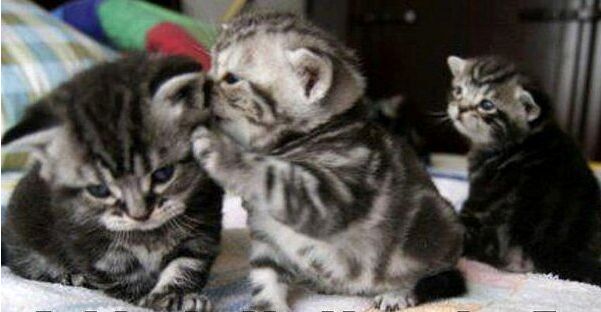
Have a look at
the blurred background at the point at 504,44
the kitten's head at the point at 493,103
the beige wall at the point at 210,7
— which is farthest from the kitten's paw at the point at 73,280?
the blurred background at the point at 504,44

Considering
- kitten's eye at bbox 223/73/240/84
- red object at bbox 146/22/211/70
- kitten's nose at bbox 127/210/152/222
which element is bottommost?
kitten's nose at bbox 127/210/152/222

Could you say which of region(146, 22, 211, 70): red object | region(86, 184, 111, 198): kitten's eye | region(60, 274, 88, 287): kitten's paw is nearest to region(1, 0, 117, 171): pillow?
region(146, 22, 211, 70): red object

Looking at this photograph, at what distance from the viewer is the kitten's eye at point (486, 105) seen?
127cm

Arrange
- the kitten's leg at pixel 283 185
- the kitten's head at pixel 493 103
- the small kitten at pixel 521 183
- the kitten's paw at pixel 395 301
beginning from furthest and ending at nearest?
the kitten's head at pixel 493 103
the small kitten at pixel 521 183
the kitten's paw at pixel 395 301
the kitten's leg at pixel 283 185

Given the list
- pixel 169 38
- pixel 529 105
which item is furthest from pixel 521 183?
pixel 169 38

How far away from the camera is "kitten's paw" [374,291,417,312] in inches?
35.7

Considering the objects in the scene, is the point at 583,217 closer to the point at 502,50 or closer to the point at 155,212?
the point at 155,212

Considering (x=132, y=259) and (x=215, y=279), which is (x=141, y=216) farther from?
(x=215, y=279)

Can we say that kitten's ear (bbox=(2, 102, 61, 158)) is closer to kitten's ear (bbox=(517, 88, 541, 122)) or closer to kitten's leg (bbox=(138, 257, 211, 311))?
kitten's leg (bbox=(138, 257, 211, 311))

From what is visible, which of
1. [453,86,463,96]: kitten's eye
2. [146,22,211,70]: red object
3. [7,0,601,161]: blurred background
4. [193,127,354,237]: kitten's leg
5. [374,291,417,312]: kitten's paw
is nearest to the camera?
[193,127,354,237]: kitten's leg

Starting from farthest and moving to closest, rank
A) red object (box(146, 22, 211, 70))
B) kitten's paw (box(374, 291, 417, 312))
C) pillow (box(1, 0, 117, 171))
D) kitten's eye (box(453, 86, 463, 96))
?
red object (box(146, 22, 211, 70)) < pillow (box(1, 0, 117, 171)) < kitten's eye (box(453, 86, 463, 96)) < kitten's paw (box(374, 291, 417, 312))

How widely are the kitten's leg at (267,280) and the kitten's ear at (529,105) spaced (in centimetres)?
59

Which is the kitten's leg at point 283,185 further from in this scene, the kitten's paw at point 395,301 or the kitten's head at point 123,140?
the kitten's paw at point 395,301

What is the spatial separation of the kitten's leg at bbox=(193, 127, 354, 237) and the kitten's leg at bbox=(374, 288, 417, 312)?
157mm
